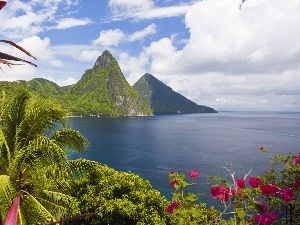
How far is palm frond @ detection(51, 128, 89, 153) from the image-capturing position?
1030 centimetres

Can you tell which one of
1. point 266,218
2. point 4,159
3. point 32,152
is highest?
point 266,218

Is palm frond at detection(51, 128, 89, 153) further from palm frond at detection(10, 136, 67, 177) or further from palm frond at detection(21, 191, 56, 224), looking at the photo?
palm frond at detection(21, 191, 56, 224)

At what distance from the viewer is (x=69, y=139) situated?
34.5ft

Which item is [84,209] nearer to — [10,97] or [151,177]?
[10,97]

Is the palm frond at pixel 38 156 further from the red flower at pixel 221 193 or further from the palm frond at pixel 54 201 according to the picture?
the red flower at pixel 221 193

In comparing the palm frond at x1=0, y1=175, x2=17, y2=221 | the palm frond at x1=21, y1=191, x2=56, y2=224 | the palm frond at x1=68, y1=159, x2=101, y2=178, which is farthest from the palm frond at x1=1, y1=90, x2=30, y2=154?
the palm frond at x1=68, y1=159, x2=101, y2=178

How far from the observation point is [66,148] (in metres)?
10.9

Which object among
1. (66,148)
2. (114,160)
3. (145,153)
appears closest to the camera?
(66,148)

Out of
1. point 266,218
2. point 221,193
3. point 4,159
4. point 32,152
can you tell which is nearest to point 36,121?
point 32,152

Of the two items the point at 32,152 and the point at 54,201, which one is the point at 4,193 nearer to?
the point at 32,152

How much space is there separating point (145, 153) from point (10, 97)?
194 ft

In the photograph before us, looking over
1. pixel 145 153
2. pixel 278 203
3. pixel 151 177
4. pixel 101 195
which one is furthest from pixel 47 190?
pixel 145 153

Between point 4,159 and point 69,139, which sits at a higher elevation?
point 69,139

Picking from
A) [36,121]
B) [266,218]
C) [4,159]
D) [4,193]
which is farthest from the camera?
[36,121]
